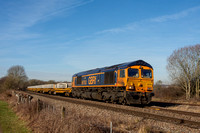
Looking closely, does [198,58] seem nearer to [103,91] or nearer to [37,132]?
[103,91]

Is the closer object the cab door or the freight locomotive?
the freight locomotive

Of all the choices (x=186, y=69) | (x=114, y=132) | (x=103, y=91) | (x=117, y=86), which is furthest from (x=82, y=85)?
(x=114, y=132)

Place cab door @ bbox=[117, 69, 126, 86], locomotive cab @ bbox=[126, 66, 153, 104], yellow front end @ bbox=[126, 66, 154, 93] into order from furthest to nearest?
cab door @ bbox=[117, 69, 126, 86]
yellow front end @ bbox=[126, 66, 154, 93]
locomotive cab @ bbox=[126, 66, 153, 104]

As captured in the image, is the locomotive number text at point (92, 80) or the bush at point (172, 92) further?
the bush at point (172, 92)

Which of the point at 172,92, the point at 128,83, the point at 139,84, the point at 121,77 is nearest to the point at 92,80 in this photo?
the point at 121,77

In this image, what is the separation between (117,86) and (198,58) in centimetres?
1732

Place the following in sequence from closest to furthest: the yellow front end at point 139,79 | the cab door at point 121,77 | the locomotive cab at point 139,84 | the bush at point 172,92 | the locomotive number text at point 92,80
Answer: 1. the locomotive cab at point 139,84
2. the yellow front end at point 139,79
3. the cab door at point 121,77
4. the locomotive number text at point 92,80
5. the bush at point 172,92

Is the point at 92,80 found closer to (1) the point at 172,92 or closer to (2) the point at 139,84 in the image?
(2) the point at 139,84

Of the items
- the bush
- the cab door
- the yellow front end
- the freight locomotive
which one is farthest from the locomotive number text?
the bush

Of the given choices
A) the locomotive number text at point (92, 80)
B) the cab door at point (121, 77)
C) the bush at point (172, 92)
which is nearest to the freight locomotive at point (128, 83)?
the cab door at point (121, 77)

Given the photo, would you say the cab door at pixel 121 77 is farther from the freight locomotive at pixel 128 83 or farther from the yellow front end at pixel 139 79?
the yellow front end at pixel 139 79

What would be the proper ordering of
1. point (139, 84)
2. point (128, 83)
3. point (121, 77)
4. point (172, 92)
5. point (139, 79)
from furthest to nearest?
1. point (172, 92)
2. point (121, 77)
3. point (139, 79)
4. point (139, 84)
5. point (128, 83)

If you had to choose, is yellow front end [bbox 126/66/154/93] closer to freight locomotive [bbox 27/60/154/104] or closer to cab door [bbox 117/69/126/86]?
freight locomotive [bbox 27/60/154/104]

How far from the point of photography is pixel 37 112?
36.3ft
